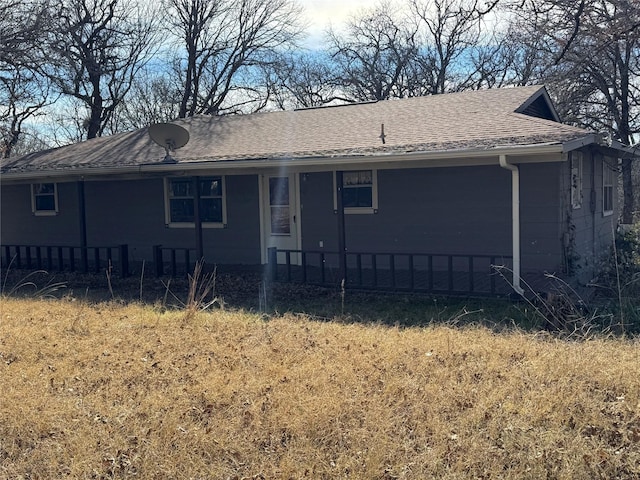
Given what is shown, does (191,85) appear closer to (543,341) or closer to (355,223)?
(355,223)

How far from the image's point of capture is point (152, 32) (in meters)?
27.9

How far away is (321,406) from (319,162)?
5325 millimetres

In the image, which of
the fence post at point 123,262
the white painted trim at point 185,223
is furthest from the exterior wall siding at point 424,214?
the fence post at point 123,262

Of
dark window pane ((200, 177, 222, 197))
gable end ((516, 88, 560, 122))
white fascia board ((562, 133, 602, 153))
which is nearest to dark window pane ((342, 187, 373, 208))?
dark window pane ((200, 177, 222, 197))

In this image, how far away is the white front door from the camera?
1198 centimetres

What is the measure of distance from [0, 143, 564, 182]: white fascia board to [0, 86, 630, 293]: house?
0.08 feet

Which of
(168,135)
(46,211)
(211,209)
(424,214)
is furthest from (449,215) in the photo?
(46,211)

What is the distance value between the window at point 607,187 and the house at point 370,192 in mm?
69

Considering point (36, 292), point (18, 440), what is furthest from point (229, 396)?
point (36, 292)

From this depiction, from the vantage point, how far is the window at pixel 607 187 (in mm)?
13154

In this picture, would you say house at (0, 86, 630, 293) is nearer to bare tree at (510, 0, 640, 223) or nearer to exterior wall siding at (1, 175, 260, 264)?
exterior wall siding at (1, 175, 260, 264)

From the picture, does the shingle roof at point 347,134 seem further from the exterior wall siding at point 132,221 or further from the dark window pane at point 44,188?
the exterior wall siding at point 132,221

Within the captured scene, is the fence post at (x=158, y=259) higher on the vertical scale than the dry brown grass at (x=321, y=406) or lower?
higher

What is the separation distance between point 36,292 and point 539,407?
8.98 metres
